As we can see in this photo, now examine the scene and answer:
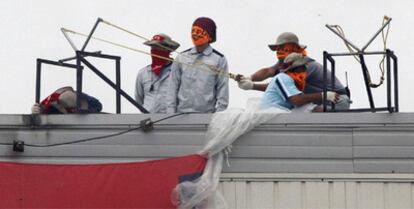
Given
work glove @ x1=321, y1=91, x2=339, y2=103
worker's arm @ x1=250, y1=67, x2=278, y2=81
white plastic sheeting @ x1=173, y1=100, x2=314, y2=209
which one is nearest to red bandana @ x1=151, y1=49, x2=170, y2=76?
worker's arm @ x1=250, y1=67, x2=278, y2=81

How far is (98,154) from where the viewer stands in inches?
431

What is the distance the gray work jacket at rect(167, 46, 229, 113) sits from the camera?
11445 millimetres

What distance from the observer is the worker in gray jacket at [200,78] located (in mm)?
11453

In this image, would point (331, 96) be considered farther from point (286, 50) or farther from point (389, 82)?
point (286, 50)

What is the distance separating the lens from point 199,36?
464 inches

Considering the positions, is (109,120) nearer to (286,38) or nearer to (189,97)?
(189,97)

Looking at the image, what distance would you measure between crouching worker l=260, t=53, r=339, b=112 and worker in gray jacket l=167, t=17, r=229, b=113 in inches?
23.2

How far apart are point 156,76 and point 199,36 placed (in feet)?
2.78

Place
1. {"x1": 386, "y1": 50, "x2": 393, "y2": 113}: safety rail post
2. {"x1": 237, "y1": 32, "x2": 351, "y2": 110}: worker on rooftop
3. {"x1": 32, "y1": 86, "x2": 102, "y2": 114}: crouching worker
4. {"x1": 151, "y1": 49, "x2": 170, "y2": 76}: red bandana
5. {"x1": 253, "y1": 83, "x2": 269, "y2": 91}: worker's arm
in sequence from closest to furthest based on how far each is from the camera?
{"x1": 386, "y1": 50, "x2": 393, "y2": 113}: safety rail post → {"x1": 32, "y1": 86, "x2": 102, "y2": 114}: crouching worker → {"x1": 237, "y1": 32, "x2": 351, "y2": 110}: worker on rooftop → {"x1": 253, "y1": 83, "x2": 269, "y2": 91}: worker's arm → {"x1": 151, "y1": 49, "x2": 170, "y2": 76}: red bandana

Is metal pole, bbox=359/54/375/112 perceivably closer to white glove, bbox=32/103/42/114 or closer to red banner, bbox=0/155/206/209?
red banner, bbox=0/155/206/209

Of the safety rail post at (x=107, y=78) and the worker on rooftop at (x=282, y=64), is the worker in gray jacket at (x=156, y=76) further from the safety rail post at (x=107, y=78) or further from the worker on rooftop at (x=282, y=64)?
the worker on rooftop at (x=282, y=64)

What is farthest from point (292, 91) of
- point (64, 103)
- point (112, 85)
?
point (64, 103)

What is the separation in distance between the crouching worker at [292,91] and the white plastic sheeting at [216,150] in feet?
0.70

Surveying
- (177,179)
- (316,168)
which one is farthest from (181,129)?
(316,168)
